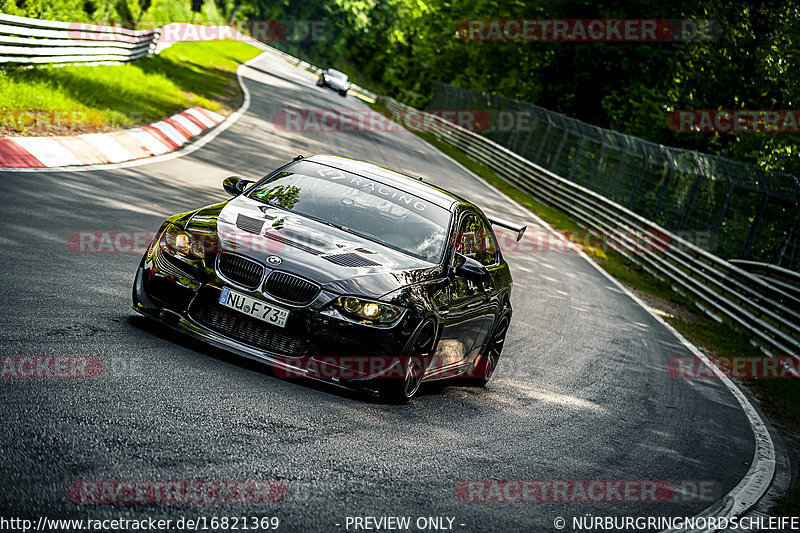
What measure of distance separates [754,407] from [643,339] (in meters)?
2.28

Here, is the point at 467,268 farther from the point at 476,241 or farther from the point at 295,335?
the point at 295,335

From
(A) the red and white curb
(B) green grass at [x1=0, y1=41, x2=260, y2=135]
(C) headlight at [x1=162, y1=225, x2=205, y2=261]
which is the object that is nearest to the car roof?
(C) headlight at [x1=162, y1=225, x2=205, y2=261]

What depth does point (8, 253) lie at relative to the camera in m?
7.76

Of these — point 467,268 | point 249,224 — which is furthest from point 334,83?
point 249,224

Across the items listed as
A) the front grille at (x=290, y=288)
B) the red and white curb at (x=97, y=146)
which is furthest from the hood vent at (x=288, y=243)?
the red and white curb at (x=97, y=146)

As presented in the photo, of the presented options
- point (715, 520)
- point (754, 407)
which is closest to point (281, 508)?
point (715, 520)

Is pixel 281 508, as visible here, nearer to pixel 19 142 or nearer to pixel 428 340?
pixel 428 340

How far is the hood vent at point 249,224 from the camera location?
657 cm

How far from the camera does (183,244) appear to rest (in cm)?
638

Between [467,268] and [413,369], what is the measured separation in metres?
1.08

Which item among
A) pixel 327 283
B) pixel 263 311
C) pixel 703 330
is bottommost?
pixel 703 330

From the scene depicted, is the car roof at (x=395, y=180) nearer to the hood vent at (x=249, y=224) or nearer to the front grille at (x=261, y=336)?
the hood vent at (x=249, y=224)

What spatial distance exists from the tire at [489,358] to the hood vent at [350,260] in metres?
1.91

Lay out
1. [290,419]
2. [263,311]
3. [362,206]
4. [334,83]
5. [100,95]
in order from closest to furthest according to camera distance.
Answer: [290,419] < [263,311] < [362,206] < [100,95] < [334,83]
